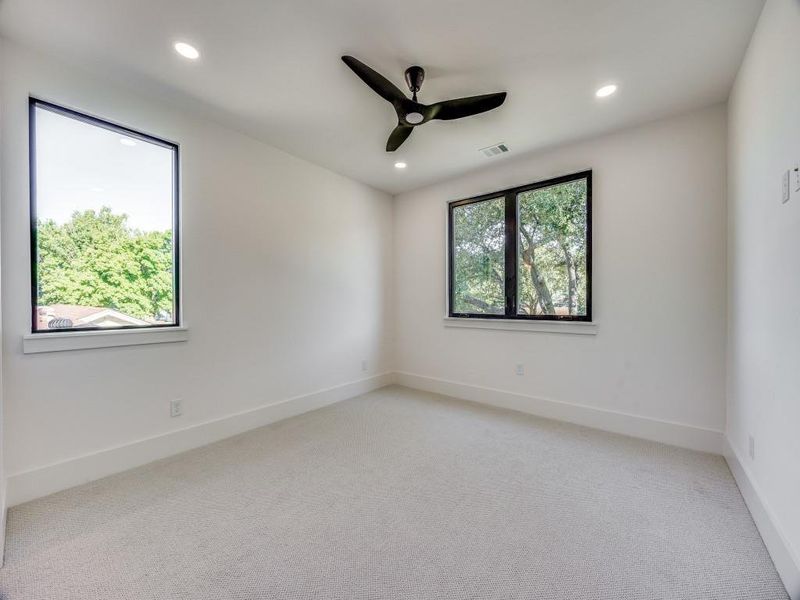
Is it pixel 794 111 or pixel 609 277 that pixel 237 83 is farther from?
pixel 609 277

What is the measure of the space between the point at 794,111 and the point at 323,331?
350 centimetres

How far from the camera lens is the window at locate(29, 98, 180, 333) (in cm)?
203

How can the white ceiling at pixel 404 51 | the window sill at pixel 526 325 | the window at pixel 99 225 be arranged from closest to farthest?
the white ceiling at pixel 404 51 < the window at pixel 99 225 < the window sill at pixel 526 325

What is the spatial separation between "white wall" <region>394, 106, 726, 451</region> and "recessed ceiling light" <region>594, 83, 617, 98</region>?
0.68 metres

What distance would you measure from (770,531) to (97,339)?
146 inches

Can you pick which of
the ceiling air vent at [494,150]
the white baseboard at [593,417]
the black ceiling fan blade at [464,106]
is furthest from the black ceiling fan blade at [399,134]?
the white baseboard at [593,417]

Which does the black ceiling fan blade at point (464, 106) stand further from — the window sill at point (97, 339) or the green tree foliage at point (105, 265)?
the window sill at point (97, 339)

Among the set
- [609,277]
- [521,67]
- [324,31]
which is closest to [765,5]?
[521,67]

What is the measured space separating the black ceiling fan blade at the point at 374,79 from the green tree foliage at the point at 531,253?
6.57ft

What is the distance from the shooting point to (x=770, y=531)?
1.53m

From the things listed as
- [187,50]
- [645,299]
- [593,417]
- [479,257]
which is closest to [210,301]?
[187,50]

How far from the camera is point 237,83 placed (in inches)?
88.2

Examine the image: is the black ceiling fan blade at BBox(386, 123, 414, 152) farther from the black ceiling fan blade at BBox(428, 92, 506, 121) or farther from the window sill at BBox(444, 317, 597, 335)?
the window sill at BBox(444, 317, 597, 335)

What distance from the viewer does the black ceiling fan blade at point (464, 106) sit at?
2.04m
